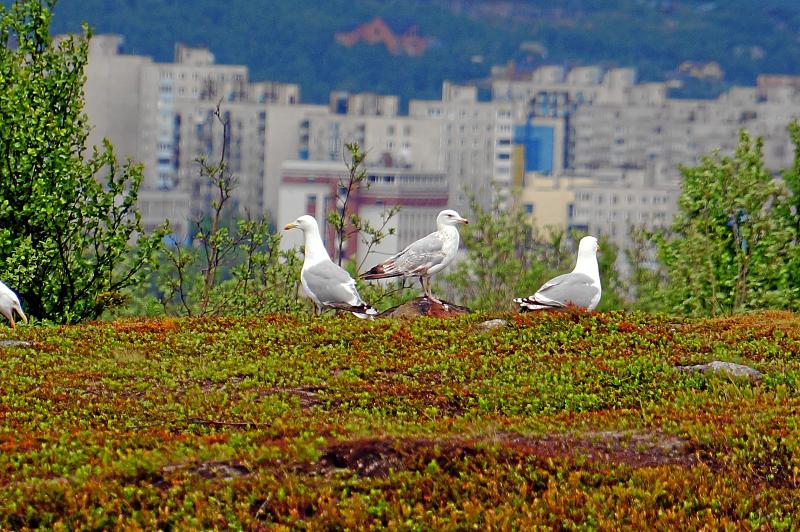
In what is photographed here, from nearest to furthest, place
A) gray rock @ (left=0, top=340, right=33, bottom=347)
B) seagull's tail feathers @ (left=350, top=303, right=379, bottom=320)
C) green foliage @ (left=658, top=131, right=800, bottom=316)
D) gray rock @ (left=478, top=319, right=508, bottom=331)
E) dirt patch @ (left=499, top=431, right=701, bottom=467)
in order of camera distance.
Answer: dirt patch @ (left=499, top=431, right=701, bottom=467)
gray rock @ (left=0, top=340, right=33, bottom=347)
gray rock @ (left=478, top=319, right=508, bottom=331)
seagull's tail feathers @ (left=350, top=303, right=379, bottom=320)
green foliage @ (left=658, top=131, right=800, bottom=316)

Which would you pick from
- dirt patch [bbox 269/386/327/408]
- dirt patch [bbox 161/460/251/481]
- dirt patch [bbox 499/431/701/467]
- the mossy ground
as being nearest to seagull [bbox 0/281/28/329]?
the mossy ground

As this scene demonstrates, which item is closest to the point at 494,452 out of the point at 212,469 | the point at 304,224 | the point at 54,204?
the point at 212,469

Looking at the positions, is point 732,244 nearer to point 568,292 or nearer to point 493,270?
point 568,292

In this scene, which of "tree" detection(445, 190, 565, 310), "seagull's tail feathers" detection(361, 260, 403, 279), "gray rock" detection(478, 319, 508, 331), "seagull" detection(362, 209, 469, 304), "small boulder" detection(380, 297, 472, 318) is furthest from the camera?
"tree" detection(445, 190, 565, 310)

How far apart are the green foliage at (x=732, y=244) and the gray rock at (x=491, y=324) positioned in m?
11.1

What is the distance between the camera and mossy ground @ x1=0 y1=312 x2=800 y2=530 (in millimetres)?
12891

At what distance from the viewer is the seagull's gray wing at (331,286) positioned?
2200 centimetres

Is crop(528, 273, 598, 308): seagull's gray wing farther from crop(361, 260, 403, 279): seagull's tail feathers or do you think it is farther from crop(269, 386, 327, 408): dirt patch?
crop(269, 386, 327, 408): dirt patch

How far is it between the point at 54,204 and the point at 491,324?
30.0 feet

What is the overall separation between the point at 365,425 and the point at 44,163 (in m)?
13.3

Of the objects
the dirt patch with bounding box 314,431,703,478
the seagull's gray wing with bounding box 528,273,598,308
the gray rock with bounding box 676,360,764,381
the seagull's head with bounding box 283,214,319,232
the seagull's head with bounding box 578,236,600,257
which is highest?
the seagull's head with bounding box 283,214,319,232

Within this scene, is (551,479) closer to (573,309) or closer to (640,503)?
(640,503)

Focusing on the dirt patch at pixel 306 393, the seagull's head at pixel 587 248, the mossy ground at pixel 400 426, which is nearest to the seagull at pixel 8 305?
the mossy ground at pixel 400 426

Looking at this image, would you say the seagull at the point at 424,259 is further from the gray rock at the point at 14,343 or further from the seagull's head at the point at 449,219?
the gray rock at the point at 14,343
